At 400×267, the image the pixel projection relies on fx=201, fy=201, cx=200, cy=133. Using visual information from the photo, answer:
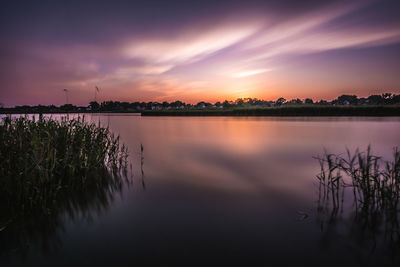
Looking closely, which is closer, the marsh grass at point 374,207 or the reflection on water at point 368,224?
the reflection on water at point 368,224

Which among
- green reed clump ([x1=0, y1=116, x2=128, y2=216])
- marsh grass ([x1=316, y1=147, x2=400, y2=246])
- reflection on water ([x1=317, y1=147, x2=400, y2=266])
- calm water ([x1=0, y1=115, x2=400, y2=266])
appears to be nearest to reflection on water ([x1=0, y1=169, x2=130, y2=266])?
calm water ([x1=0, y1=115, x2=400, y2=266])

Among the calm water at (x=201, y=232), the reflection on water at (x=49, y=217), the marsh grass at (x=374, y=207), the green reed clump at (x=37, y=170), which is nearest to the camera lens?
the calm water at (x=201, y=232)

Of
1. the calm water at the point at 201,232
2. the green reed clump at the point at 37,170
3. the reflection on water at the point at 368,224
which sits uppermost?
the green reed clump at the point at 37,170

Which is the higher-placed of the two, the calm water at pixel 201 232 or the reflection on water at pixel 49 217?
the reflection on water at pixel 49 217

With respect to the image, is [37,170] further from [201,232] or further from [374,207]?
[374,207]

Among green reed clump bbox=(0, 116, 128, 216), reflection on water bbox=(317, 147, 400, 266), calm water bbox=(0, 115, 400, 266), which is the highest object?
green reed clump bbox=(0, 116, 128, 216)

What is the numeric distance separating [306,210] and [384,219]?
62.6 inches

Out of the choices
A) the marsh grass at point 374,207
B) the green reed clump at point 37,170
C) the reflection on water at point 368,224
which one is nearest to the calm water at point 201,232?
the reflection on water at point 368,224

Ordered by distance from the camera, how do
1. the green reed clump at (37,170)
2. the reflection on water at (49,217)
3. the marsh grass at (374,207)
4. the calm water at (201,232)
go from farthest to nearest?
the green reed clump at (37,170)
the marsh grass at (374,207)
the reflection on water at (49,217)
the calm water at (201,232)

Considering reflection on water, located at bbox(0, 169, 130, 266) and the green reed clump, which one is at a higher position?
the green reed clump

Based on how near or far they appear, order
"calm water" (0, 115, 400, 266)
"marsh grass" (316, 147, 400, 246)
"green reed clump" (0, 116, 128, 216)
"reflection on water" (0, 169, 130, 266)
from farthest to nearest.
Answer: "green reed clump" (0, 116, 128, 216)
"marsh grass" (316, 147, 400, 246)
"reflection on water" (0, 169, 130, 266)
"calm water" (0, 115, 400, 266)

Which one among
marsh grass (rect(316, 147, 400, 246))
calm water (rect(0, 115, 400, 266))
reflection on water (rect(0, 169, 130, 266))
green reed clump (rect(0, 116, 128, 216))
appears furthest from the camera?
green reed clump (rect(0, 116, 128, 216))

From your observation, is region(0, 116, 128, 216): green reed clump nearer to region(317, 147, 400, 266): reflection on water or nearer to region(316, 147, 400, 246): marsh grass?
region(317, 147, 400, 266): reflection on water

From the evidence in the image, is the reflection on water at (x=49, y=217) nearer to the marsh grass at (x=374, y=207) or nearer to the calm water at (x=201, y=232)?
the calm water at (x=201, y=232)
